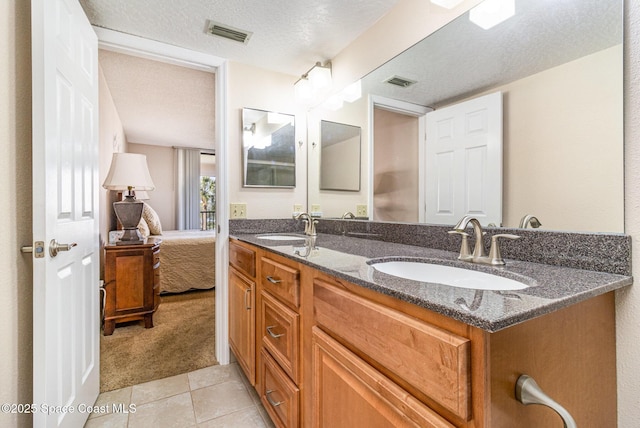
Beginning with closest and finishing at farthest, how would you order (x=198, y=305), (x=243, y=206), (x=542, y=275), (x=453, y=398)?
(x=453, y=398), (x=542, y=275), (x=243, y=206), (x=198, y=305)

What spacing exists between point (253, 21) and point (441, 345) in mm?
1843

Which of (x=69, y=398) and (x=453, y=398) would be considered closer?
(x=453, y=398)

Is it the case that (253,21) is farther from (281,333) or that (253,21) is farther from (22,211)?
(281,333)

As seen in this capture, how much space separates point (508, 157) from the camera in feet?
3.43

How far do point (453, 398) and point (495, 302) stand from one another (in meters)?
0.18

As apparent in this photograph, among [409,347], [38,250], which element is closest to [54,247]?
[38,250]

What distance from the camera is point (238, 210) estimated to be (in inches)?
81.7

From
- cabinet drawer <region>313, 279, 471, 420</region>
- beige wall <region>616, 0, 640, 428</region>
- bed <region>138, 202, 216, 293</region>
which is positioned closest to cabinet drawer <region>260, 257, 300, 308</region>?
cabinet drawer <region>313, 279, 471, 420</region>

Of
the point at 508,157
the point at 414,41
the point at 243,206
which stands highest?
the point at 414,41

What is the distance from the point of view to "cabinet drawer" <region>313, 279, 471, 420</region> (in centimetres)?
48

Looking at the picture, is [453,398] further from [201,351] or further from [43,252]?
[201,351]

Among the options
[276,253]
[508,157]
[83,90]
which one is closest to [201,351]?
[276,253]

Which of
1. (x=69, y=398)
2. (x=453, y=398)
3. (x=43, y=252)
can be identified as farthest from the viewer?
(x=69, y=398)

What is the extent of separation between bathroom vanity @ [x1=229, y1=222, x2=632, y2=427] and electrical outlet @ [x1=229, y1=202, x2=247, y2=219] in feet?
3.50
